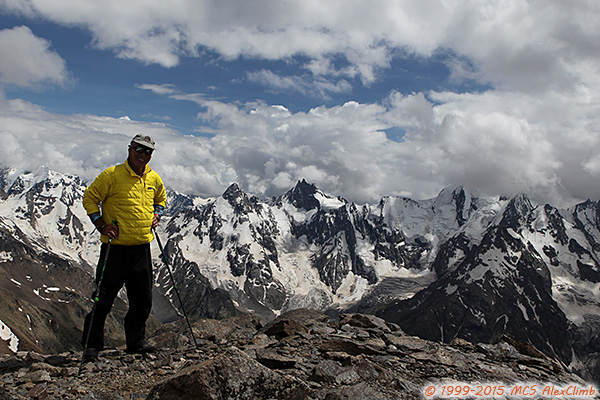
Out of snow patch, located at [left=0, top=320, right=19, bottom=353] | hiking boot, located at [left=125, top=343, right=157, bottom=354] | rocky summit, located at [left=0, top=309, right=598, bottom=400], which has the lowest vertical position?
snow patch, located at [left=0, top=320, right=19, bottom=353]

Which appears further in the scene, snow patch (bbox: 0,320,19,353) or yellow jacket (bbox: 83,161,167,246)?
snow patch (bbox: 0,320,19,353)

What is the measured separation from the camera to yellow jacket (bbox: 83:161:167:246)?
11797mm

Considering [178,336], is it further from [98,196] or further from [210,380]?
[210,380]

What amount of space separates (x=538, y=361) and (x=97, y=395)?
15.0 meters

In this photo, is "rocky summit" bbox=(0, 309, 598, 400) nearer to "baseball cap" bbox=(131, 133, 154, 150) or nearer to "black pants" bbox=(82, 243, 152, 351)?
"black pants" bbox=(82, 243, 152, 351)

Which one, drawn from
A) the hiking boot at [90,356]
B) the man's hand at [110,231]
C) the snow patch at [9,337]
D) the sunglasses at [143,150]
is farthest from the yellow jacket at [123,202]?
the snow patch at [9,337]

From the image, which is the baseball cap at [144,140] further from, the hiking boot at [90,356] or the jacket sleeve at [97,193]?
the hiking boot at [90,356]

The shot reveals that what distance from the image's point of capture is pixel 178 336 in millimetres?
15992

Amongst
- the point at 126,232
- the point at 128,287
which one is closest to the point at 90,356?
the point at 128,287

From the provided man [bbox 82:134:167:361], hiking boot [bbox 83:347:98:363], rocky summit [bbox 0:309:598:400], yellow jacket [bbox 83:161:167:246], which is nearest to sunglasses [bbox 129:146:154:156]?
man [bbox 82:134:167:361]

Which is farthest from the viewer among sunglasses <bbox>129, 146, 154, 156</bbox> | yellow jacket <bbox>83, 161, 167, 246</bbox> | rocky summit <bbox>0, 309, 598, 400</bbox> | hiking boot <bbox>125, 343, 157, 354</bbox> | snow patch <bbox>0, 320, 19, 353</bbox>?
snow patch <bbox>0, 320, 19, 353</bbox>

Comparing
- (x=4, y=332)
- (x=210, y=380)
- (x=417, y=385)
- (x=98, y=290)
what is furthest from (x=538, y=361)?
(x=4, y=332)

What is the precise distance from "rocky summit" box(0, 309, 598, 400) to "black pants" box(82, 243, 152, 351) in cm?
82

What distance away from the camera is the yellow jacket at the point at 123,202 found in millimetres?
11797
